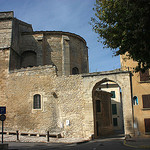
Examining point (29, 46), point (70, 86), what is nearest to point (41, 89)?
point (70, 86)

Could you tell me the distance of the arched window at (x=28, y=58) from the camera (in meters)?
24.4

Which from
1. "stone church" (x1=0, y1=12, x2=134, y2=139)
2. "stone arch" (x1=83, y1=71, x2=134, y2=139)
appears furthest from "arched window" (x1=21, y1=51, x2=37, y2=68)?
"stone arch" (x1=83, y1=71, x2=134, y2=139)

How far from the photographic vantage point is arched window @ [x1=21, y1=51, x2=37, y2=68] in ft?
80.0

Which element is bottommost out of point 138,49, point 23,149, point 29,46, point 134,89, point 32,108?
point 23,149

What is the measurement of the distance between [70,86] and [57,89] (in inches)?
50.7

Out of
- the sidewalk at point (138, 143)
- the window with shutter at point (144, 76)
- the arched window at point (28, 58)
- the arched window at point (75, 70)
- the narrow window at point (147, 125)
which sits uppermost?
the arched window at point (28, 58)

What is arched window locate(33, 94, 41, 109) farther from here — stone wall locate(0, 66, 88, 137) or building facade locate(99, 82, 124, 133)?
building facade locate(99, 82, 124, 133)

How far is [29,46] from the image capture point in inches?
974

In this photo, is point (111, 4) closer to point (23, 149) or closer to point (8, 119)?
point (23, 149)

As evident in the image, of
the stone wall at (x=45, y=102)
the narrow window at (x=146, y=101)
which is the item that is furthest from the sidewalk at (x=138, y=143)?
the stone wall at (x=45, y=102)

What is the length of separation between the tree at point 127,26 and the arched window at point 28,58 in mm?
14578

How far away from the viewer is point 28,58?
24.8 m

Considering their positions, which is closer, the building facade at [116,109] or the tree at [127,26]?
the tree at [127,26]

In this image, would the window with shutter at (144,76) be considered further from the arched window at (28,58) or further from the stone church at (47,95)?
the arched window at (28,58)
